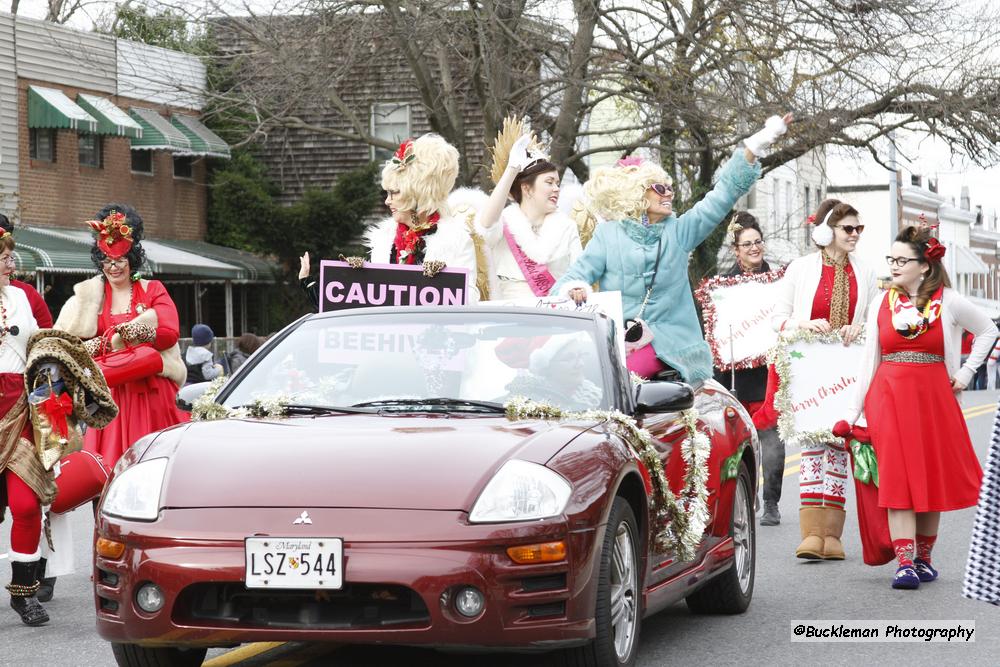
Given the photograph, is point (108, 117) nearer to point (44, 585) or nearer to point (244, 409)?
point (44, 585)

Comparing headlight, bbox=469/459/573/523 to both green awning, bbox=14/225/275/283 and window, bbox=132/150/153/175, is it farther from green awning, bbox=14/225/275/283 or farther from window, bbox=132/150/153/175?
window, bbox=132/150/153/175

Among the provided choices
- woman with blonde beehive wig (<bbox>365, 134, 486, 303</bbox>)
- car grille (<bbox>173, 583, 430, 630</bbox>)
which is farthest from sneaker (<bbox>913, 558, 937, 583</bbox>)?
car grille (<bbox>173, 583, 430, 630</bbox>)

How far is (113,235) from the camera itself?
8656 mm

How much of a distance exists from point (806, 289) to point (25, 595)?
4912 mm

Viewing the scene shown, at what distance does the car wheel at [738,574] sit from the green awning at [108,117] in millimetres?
26269

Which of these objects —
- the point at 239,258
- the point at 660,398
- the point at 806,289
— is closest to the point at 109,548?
the point at 660,398

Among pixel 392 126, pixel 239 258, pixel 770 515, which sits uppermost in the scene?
pixel 392 126

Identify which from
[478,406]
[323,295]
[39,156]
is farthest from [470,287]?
[39,156]

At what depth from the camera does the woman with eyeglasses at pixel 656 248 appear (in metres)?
8.40

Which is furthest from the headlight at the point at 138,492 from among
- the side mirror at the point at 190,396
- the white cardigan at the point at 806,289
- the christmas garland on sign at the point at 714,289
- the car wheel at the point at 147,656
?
the christmas garland on sign at the point at 714,289

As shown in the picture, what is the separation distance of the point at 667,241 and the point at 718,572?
206cm

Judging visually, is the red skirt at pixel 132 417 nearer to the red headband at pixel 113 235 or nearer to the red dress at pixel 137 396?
the red dress at pixel 137 396

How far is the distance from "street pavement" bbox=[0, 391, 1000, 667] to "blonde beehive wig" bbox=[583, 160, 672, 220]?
2.08m

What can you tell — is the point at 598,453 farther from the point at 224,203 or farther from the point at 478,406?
the point at 224,203
